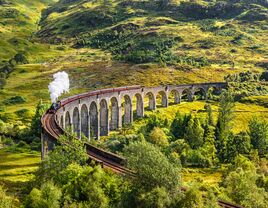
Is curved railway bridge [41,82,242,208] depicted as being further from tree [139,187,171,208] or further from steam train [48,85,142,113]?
tree [139,187,171,208]

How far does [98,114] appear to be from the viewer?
100125 mm

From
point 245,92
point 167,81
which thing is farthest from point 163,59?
point 245,92

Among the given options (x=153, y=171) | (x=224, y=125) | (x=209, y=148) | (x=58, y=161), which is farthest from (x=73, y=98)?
(x=153, y=171)

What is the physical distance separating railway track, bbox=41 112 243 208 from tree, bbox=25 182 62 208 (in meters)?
8.02

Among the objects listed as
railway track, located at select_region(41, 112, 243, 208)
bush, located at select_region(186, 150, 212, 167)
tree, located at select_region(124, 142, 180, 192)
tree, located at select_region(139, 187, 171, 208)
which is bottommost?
bush, located at select_region(186, 150, 212, 167)

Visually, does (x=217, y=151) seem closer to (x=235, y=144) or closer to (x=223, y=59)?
(x=235, y=144)

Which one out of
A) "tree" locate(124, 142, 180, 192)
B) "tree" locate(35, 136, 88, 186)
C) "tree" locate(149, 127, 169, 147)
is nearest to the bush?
"tree" locate(149, 127, 169, 147)

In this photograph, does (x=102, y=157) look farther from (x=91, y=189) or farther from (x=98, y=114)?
(x=98, y=114)

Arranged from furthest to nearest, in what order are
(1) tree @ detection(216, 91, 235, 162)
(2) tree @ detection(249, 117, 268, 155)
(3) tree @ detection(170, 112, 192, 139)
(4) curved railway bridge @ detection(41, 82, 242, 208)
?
(3) tree @ detection(170, 112, 192, 139) < (2) tree @ detection(249, 117, 268, 155) < (1) tree @ detection(216, 91, 235, 162) < (4) curved railway bridge @ detection(41, 82, 242, 208)

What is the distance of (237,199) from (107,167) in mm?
16339

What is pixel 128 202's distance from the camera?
37.9 metres

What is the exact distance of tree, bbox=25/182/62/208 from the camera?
1564 inches

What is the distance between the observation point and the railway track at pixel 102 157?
44.4 meters

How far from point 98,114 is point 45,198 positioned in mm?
60120
